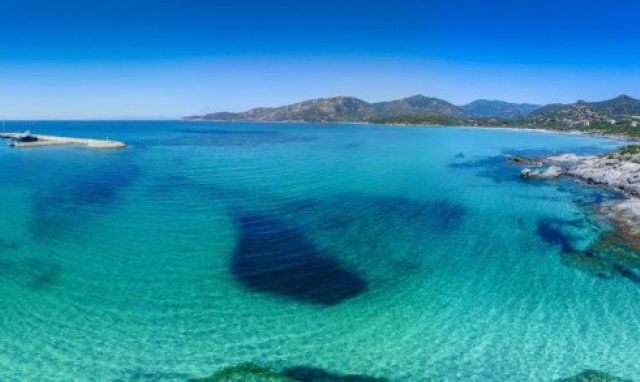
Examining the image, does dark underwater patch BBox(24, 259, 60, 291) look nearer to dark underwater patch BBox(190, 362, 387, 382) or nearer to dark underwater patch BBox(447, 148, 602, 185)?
dark underwater patch BBox(190, 362, 387, 382)

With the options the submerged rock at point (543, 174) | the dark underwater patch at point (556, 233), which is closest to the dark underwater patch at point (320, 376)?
the dark underwater patch at point (556, 233)

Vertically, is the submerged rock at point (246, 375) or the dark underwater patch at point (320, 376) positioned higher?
the submerged rock at point (246, 375)

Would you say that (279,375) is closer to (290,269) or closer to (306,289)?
(306,289)

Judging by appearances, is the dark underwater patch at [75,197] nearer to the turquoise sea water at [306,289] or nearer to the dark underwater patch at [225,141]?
the turquoise sea water at [306,289]

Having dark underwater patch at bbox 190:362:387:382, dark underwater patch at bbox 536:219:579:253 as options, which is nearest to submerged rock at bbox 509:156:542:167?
dark underwater patch at bbox 536:219:579:253

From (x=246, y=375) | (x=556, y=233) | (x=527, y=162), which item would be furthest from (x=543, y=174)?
(x=246, y=375)

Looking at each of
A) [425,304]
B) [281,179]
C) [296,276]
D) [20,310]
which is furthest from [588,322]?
[281,179]

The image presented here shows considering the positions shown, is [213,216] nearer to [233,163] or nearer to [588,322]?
[588,322]
